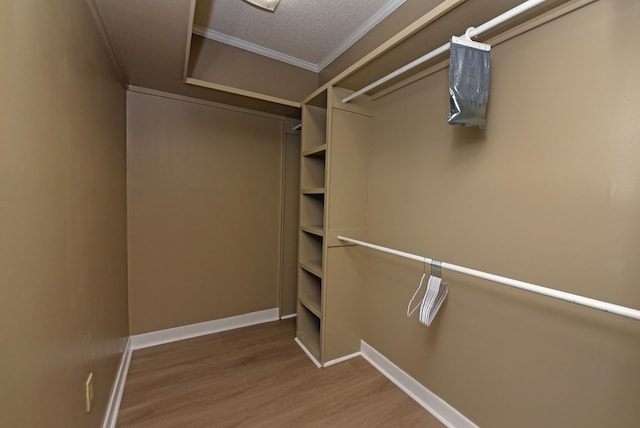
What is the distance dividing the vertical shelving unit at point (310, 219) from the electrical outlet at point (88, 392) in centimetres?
138

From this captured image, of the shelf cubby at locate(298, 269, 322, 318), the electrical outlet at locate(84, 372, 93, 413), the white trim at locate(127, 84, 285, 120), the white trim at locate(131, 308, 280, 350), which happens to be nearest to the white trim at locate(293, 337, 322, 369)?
the shelf cubby at locate(298, 269, 322, 318)

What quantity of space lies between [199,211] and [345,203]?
1324 mm

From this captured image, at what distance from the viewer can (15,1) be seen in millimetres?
646

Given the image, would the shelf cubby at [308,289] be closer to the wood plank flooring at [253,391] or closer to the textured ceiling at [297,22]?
the wood plank flooring at [253,391]

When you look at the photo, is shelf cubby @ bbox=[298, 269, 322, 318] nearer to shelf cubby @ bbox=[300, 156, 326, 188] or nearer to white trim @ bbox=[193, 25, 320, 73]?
shelf cubby @ bbox=[300, 156, 326, 188]

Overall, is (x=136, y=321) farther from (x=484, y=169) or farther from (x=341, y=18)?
(x=341, y=18)

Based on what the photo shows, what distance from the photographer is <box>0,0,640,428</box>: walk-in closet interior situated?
2.78ft

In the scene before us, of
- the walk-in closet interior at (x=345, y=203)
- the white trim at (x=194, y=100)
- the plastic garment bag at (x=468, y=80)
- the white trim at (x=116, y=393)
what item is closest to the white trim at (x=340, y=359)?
the walk-in closet interior at (x=345, y=203)

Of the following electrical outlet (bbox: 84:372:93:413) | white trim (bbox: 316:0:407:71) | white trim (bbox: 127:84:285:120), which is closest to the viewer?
electrical outlet (bbox: 84:372:93:413)

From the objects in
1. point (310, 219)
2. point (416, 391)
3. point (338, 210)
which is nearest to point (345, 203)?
point (338, 210)

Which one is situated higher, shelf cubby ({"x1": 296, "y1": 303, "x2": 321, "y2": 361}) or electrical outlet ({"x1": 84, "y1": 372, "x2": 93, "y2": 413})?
electrical outlet ({"x1": 84, "y1": 372, "x2": 93, "y2": 413})

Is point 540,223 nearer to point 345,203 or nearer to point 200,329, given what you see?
point 345,203

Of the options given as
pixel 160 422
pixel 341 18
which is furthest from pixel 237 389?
pixel 341 18

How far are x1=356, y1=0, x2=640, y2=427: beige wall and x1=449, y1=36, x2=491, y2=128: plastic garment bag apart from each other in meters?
0.13
